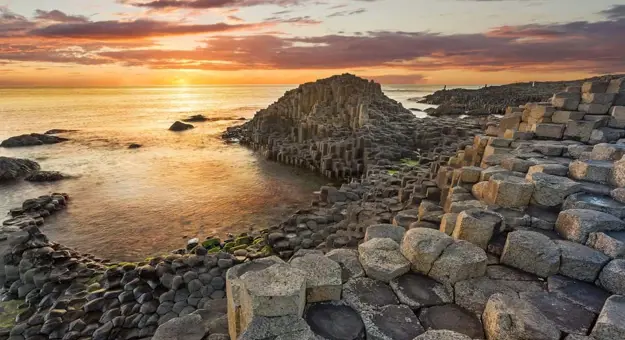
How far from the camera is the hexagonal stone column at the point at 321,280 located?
3932 millimetres

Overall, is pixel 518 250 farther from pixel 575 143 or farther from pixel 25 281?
pixel 25 281

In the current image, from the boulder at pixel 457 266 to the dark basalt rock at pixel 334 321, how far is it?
128 centimetres

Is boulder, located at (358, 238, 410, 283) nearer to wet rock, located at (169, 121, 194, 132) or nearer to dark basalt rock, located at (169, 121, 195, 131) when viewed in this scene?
wet rock, located at (169, 121, 194, 132)

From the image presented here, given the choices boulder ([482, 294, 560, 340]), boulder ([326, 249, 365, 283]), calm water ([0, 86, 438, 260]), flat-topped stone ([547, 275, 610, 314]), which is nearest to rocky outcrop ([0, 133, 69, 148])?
calm water ([0, 86, 438, 260])

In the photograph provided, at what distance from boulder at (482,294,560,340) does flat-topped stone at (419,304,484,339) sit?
131mm

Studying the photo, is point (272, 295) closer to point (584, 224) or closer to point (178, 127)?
point (584, 224)

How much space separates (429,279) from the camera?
443cm

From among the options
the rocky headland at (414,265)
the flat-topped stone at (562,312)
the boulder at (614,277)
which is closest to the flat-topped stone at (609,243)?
the rocky headland at (414,265)

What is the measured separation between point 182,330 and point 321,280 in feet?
7.82

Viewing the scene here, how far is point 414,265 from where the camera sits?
4543mm

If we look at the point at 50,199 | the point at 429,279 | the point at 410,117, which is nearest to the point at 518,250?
the point at 429,279

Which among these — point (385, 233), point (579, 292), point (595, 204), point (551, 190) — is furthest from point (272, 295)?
point (595, 204)

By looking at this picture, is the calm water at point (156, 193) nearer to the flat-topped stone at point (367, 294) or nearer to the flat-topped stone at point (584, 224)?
the flat-topped stone at point (367, 294)

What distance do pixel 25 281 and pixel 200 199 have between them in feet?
24.8
